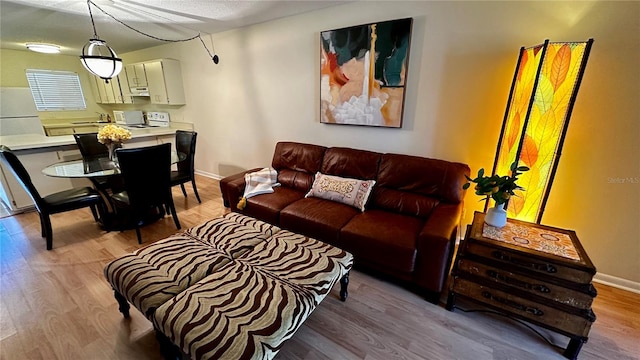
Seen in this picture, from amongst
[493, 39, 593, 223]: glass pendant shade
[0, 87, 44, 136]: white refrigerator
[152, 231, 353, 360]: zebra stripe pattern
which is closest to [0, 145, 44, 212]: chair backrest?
[152, 231, 353, 360]: zebra stripe pattern

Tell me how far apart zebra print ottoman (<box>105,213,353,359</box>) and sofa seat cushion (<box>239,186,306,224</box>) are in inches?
20.0

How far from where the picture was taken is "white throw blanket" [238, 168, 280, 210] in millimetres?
2715

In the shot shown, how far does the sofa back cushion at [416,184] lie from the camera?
2.20m

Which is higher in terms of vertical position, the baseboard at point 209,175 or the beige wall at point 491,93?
the beige wall at point 491,93

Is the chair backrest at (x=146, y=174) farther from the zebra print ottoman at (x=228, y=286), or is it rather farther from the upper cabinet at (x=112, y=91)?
the upper cabinet at (x=112, y=91)

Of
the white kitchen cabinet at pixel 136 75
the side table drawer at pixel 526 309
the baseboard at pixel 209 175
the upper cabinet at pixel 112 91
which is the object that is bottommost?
the baseboard at pixel 209 175

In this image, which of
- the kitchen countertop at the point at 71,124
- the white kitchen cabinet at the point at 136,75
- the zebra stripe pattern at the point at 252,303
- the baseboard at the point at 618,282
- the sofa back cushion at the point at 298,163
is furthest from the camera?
the kitchen countertop at the point at 71,124

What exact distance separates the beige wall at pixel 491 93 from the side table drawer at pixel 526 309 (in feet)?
3.40

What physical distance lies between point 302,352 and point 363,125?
7.13ft

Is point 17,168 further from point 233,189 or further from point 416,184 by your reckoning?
point 416,184

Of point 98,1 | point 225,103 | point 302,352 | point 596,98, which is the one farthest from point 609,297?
point 98,1

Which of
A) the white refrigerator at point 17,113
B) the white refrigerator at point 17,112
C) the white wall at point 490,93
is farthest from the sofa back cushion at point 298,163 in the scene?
the white refrigerator at point 17,112

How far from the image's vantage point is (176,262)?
1.53 metres

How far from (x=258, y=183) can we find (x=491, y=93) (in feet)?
7.94
